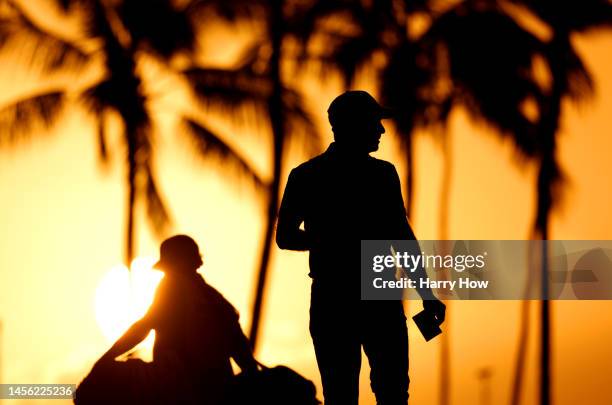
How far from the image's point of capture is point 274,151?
23.8 m

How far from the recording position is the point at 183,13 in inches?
936

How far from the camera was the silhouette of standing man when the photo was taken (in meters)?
4.69

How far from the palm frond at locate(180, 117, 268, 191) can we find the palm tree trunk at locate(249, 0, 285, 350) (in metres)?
0.47

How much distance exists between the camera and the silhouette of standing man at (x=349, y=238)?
185 inches

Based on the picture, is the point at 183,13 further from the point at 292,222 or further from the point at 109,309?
the point at 292,222

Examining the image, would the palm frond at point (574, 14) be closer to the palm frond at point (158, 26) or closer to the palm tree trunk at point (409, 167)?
the palm tree trunk at point (409, 167)

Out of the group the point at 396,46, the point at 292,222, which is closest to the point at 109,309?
the point at 396,46

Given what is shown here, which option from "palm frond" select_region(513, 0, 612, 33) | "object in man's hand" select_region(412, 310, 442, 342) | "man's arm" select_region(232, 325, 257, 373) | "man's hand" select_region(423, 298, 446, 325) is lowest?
"object in man's hand" select_region(412, 310, 442, 342)

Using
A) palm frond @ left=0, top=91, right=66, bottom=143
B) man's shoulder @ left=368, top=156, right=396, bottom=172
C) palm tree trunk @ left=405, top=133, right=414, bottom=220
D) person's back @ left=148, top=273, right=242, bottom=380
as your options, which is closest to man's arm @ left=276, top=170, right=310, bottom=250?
man's shoulder @ left=368, top=156, right=396, bottom=172

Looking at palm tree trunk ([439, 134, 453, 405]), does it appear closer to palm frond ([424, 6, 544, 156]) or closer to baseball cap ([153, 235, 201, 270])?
palm frond ([424, 6, 544, 156])

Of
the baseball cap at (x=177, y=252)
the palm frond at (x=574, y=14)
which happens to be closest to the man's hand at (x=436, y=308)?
the baseball cap at (x=177, y=252)

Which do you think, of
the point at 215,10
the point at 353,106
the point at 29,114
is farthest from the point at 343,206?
the point at 29,114

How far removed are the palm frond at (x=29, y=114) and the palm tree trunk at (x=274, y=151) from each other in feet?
14.3

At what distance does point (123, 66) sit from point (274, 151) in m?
A: 3.46
